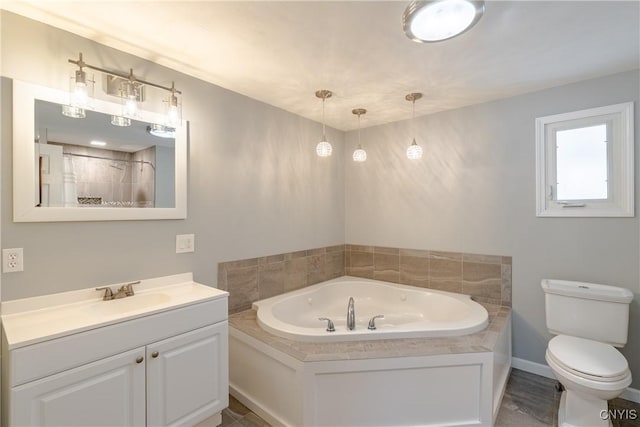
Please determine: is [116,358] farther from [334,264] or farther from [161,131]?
[334,264]

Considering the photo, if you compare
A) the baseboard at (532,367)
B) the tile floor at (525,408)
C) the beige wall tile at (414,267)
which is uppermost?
the beige wall tile at (414,267)

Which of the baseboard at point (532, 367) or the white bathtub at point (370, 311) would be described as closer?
the white bathtub at point (370, 311)

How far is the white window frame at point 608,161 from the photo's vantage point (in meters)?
2.11

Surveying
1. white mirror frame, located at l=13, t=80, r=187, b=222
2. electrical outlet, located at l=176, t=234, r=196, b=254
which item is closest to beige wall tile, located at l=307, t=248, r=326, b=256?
electrical outlet, located at l=176, t=234, r=196, b=254

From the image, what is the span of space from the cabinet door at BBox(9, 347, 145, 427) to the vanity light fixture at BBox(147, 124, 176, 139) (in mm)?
A: 1329

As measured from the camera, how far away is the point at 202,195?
7.38 ft

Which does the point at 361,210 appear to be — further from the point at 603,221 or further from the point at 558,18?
the point at 558,18

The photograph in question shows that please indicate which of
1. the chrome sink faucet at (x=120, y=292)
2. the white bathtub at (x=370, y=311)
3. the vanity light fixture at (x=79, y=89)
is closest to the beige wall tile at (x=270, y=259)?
the white bathtub at (x=370, y=311)

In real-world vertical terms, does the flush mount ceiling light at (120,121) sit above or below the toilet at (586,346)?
above

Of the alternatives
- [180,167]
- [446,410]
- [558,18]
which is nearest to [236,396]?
[446,410]

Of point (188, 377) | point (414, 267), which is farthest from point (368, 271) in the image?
point (188, 377)

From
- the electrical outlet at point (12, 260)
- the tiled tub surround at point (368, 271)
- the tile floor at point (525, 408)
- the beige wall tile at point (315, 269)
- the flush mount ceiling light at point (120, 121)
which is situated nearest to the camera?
the electrical outlet at point (12, 260)

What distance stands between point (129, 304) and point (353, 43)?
2.05 meters

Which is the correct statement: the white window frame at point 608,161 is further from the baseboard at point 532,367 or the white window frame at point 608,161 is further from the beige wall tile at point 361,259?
the beige wall tile at point 361,259
